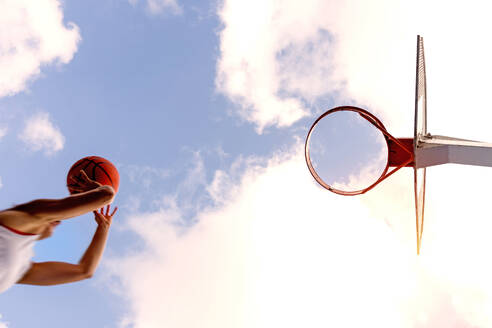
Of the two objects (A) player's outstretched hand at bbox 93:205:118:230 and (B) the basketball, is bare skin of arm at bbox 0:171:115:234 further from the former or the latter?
(B) the basketball

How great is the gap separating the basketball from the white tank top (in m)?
1.85

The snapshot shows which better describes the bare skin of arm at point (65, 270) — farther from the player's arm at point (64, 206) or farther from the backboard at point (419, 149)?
the backboard at point (419, 149)

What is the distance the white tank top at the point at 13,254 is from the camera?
2854 millimetres

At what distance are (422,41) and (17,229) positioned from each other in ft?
21.5

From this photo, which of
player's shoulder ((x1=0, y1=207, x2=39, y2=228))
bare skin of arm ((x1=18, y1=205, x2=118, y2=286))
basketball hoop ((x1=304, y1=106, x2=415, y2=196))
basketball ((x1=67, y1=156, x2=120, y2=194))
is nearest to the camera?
player's shoulder ((x1=0, y1=207, x2=39, y2=228))

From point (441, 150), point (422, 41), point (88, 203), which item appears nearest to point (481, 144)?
point (441, 150)

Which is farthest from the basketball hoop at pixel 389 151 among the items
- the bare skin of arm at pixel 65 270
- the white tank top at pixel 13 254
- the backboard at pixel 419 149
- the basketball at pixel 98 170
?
the white tank top at pixel 13 254

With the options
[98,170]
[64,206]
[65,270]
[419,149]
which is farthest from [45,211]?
[419,149]

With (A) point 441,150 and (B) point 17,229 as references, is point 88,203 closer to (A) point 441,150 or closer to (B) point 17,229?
(B) point 17,229

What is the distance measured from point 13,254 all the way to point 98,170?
2.26 m

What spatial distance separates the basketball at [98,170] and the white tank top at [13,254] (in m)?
1.85

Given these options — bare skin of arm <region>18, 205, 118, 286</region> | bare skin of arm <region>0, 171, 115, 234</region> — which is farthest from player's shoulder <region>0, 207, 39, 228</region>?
bare skin of arm <region>18, 205, 118, 286</region>

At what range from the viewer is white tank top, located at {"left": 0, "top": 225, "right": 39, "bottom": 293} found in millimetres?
2854

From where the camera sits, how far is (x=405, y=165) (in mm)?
6488
